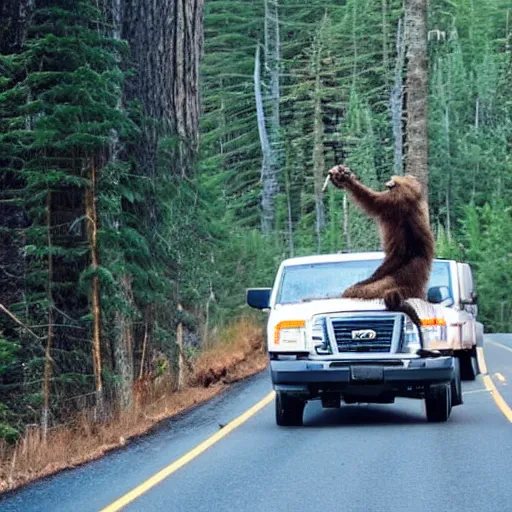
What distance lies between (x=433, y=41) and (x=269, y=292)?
3170 inches

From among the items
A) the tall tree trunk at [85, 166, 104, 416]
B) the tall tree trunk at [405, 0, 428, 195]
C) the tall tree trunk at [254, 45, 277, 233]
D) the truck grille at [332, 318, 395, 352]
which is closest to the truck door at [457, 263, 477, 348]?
the truck grille at [332, 318, 395, 352]

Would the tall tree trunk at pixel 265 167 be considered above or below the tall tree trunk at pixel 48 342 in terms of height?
above

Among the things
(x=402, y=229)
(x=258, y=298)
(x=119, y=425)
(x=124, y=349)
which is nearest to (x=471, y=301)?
(x=258, y=298)

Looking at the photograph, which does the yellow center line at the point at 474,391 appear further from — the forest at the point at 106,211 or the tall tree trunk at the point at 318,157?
the tall tree trunk at the point at 318,157

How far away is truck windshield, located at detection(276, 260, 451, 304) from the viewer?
1611cm

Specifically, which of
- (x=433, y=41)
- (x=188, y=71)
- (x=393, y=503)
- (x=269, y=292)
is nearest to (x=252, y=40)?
(x=433, y=41)

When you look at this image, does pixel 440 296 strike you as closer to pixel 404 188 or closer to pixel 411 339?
pixel 411 339

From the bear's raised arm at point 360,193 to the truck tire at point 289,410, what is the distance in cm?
490

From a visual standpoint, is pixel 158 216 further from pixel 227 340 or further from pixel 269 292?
pixel 227 340

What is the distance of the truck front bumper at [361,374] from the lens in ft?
48.1

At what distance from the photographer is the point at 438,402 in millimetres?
15383

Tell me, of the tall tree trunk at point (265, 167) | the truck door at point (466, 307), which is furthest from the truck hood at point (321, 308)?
the tall tree trunk at point (265, 167)

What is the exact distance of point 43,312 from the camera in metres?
14.7

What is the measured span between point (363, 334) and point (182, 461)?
3173 mm
